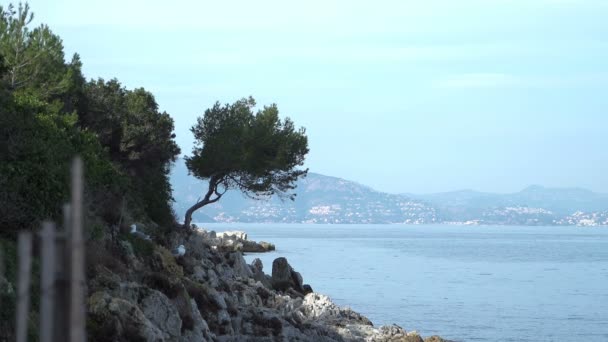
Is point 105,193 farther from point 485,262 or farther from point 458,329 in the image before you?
point 485,262

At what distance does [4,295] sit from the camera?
41.4 feet

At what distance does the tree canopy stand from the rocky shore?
1129cm

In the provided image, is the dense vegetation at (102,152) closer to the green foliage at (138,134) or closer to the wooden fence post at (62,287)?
the green foliage at (138,134)

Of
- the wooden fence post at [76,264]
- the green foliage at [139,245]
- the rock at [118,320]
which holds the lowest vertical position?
the rock at [118,320]

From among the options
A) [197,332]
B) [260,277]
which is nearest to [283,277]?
[260,277]

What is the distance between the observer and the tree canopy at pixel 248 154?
157 feet

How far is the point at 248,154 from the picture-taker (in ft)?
157

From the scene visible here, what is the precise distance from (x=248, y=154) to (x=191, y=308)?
3058 centimetres

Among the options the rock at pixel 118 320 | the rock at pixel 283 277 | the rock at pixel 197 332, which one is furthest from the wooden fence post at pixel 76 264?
the rock at pixel 283 277

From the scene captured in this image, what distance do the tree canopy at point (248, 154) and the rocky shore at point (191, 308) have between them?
11287 mm

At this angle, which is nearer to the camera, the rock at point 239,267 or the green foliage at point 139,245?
the green foliage at point 139,245

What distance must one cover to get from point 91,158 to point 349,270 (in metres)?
44.1

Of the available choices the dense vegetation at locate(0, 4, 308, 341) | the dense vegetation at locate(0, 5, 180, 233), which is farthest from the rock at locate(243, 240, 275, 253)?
the dense vegetation at locate(0, 5, 180, 233)

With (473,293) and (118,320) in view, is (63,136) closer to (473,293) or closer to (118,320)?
(118,320)
